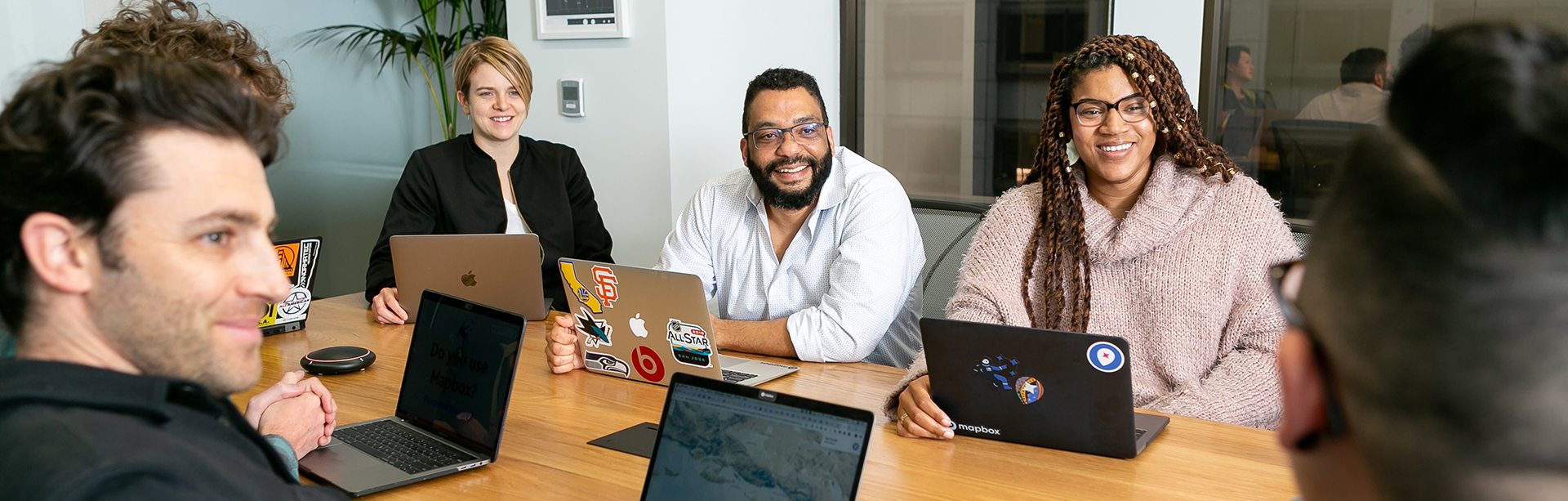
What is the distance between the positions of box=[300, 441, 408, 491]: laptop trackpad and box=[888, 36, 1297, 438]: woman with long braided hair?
1076 mm

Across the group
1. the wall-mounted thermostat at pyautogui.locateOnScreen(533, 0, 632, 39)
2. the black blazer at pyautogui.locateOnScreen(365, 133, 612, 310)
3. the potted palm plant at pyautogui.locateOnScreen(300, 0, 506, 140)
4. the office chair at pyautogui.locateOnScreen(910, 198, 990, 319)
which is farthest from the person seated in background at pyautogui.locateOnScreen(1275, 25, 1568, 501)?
the potted palm plant at pyautogui.locateOnScreen(300, 0, 506, 140)

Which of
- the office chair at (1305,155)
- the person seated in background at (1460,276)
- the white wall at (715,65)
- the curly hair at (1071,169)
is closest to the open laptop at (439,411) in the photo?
the curly hair at (1071,169)

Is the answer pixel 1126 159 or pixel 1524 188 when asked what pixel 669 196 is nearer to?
pixel 1126 159

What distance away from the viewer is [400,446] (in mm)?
1564

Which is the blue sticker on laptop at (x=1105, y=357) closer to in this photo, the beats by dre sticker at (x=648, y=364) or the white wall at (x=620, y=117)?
the beats by dre sticker at (x=648, y=364)

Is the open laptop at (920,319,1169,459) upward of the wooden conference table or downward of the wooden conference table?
upward

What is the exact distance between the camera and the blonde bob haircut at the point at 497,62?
3078 mm

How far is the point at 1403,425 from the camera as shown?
437 millimetres

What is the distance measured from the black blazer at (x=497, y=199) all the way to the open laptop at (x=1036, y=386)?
1661mm

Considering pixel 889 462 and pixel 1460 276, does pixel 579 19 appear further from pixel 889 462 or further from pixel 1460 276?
pixel 1460 276

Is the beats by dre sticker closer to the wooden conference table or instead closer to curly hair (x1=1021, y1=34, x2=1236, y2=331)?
the wooden conference table

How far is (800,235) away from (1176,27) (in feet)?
4.65

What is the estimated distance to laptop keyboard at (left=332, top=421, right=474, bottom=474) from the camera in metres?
1.48

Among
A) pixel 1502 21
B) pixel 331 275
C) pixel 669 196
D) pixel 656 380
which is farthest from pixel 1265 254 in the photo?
pixel 331 275
